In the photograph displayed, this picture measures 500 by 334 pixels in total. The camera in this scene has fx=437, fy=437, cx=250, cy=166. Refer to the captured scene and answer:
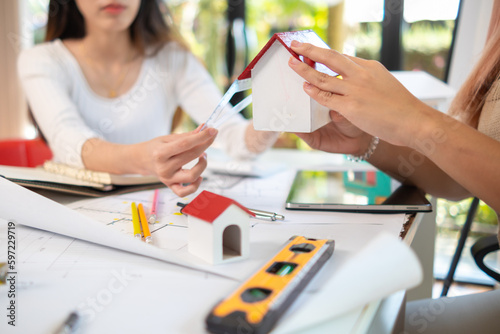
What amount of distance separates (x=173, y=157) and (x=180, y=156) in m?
0.01

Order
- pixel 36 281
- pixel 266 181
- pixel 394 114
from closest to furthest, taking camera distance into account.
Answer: pixel 36 281 < pixel 394 114 < pixel 266 181

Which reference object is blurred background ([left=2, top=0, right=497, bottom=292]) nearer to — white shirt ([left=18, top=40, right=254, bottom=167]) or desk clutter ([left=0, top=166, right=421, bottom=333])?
white shirt ([left=18, top=40, right=254, bottom=167])

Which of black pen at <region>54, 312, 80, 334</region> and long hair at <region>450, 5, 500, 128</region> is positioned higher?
long hair at <region>450, 5, 500, 128</region>

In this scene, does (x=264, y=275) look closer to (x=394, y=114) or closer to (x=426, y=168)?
(x=394, y=114)

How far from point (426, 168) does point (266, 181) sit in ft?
1.24

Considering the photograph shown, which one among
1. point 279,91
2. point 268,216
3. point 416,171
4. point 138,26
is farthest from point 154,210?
point 138,26

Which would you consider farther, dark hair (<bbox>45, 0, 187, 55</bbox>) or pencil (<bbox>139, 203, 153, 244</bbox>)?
dark hair (<bbox>45, 0, 187, 55</bbox>)

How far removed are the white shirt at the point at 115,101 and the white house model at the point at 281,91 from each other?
18.8 inches

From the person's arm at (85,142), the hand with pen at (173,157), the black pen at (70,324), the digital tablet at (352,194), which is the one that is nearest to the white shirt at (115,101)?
the person's arm at (85,142)

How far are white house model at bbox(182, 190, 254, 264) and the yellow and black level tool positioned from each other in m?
0.06

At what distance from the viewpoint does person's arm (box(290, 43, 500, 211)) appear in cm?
65

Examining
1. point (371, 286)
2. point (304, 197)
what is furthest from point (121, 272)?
point (304, 197)

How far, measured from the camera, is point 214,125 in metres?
0.84

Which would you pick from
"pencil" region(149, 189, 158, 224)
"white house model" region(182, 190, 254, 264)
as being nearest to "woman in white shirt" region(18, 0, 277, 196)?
"pencil" region(149, 189, 158, 224)
